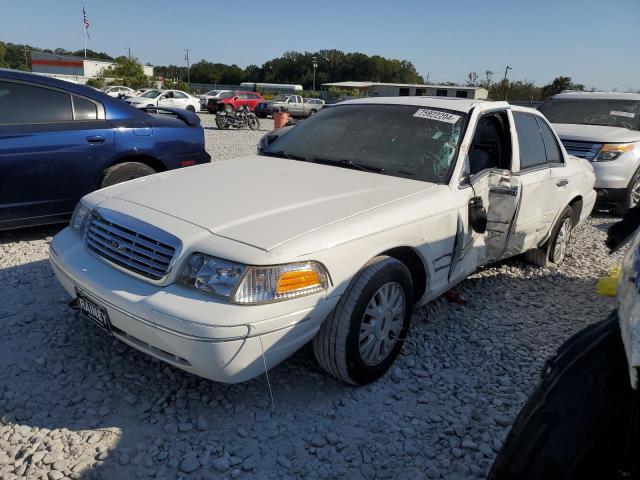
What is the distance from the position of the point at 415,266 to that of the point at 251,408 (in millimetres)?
1265

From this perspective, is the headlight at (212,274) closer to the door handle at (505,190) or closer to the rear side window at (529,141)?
the door handle at (505,190)

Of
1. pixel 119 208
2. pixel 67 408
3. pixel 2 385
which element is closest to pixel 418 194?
pixel 119 208

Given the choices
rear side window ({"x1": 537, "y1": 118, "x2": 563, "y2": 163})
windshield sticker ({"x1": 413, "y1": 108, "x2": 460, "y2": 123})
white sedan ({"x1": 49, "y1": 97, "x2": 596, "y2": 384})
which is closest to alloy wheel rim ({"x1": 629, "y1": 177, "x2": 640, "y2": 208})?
rear side window ({"x1": 537, "y1": 118, "x2": 563, "y2": 163})

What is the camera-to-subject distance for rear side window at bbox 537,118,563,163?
4.37 metres

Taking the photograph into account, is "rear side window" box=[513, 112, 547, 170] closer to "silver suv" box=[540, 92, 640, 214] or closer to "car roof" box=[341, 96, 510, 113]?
"car roof" box=[341, 96, 510, 113]

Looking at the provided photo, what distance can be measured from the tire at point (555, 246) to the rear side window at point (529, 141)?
712 mm

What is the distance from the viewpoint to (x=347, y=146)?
354cm

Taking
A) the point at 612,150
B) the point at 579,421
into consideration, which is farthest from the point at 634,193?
the point at 579,421

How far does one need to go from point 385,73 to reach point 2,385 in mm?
94845

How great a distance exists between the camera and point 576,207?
Answer: 4.86m

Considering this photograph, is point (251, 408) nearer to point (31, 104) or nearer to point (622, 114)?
point (31, 104)

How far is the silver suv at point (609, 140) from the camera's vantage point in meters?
6.81

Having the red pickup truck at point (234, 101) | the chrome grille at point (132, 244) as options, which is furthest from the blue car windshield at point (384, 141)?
the red pickup truck at point (234, 101)

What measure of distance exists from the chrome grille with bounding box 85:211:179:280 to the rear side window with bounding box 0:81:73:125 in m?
2.31
